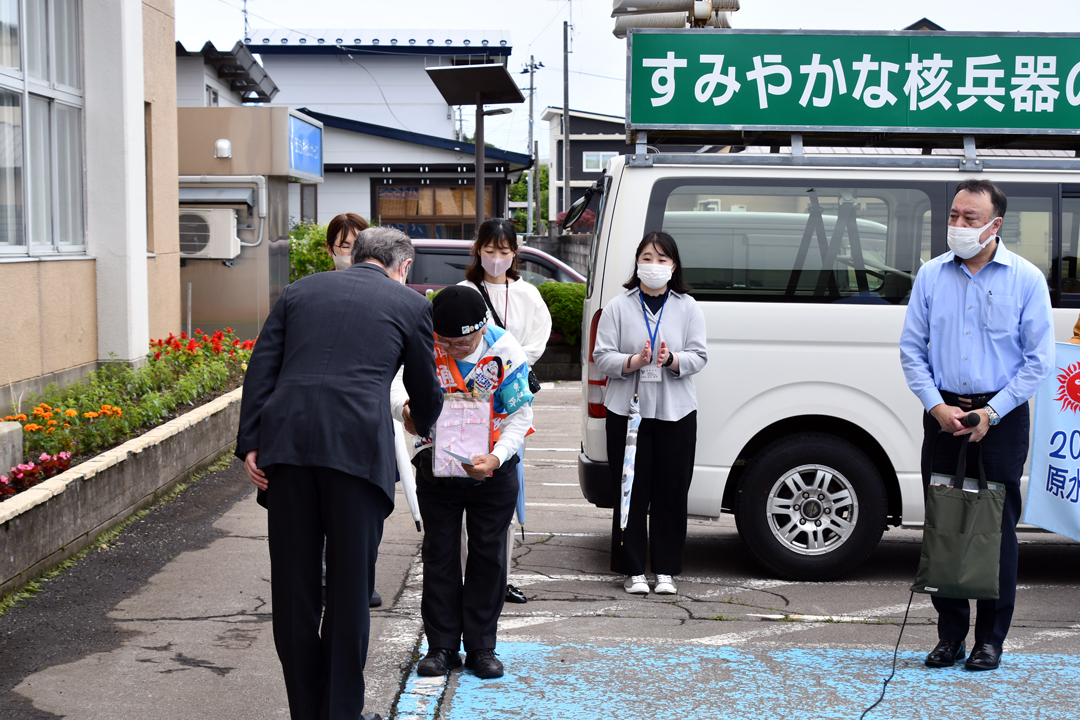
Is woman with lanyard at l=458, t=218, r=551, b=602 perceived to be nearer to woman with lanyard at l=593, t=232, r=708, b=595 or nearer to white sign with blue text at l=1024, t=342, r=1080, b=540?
woman with lanyard at l=593, t=232, r=708, b=595

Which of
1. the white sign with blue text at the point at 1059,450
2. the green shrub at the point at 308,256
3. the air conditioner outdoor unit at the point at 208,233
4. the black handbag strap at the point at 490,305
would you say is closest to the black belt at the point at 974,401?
the white sign with blue text at the point at 1059,450

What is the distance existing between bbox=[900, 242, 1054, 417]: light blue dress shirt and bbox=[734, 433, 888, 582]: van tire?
4.06 feet

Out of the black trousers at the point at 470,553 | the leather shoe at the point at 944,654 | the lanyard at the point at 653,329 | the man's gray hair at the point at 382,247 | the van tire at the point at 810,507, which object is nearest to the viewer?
the man's gray hair at the point at 382,247

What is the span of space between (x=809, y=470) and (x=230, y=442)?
5016 mm

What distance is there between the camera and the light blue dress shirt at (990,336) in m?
4.14

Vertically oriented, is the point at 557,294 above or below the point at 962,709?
above

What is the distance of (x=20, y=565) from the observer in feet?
16.1

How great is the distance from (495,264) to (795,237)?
1.57 meters

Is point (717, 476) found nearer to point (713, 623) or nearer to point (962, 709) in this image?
point (713, 623)

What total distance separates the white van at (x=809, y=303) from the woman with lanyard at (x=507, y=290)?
44cm

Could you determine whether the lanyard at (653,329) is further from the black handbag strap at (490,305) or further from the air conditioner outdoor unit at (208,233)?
the air conditioner outdoor unit at (208,233)

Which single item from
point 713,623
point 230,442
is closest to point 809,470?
point 713,623

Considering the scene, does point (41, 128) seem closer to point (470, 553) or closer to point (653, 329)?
point (653, 329)

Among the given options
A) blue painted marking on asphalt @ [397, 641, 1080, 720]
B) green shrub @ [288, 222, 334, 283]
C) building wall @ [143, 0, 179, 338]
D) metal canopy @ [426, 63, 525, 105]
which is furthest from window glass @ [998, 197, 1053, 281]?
green shrub @ [288, 222, 334, 283]
